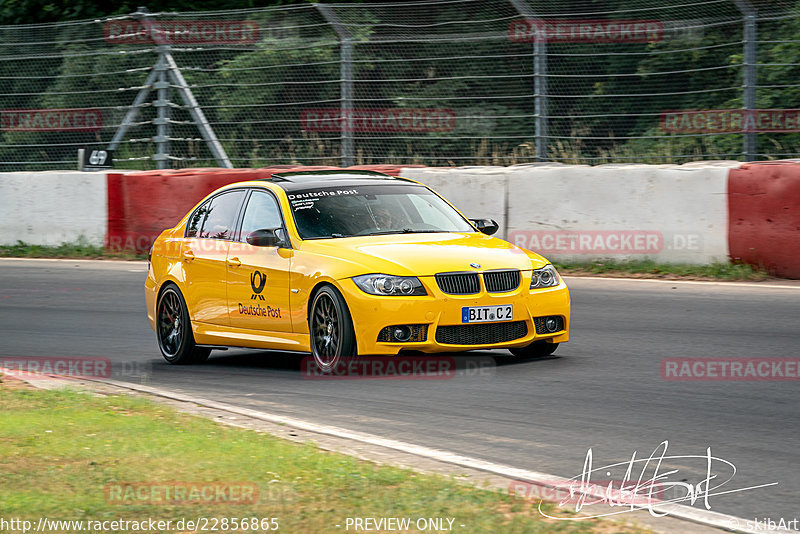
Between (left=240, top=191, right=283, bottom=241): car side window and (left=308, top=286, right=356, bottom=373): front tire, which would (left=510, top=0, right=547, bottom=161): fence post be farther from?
(left=308, top=286, right=356, bottom=373): front tire

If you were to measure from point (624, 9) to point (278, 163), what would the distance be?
5.88 metres

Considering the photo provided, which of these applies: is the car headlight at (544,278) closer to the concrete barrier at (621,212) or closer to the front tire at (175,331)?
the front tire at (175,331)

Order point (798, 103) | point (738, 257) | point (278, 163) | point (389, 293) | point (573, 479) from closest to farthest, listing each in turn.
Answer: point (573, 479), point (389, 293), point (738, 257), point (798, 103), point (278, 163)

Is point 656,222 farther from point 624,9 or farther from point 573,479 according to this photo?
point 573,479

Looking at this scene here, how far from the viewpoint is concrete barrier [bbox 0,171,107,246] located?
20062 millimetres

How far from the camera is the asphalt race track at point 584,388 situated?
675 cm

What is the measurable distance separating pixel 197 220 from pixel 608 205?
5.89 metres

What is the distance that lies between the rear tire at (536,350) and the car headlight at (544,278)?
520 mm

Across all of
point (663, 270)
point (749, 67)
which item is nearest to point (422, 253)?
point (663, 270)

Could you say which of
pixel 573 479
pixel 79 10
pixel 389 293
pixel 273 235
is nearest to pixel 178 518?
pixel 573 479

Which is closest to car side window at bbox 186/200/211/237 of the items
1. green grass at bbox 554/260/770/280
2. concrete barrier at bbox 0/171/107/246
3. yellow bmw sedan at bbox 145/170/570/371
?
yellow bmw sedan at bbox 145/170/570/371

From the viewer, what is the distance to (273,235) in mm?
10242

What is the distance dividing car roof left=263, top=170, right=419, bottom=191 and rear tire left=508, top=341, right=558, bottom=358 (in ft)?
6.00

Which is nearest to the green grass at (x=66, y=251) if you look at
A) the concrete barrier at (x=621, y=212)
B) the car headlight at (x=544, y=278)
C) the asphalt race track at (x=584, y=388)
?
the asphalt race track at (x=584, y=388)
